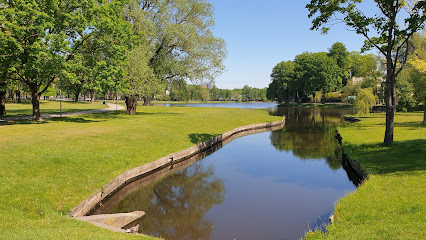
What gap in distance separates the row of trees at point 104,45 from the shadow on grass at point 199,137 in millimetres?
10291

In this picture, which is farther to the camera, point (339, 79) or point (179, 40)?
point (339, 79)

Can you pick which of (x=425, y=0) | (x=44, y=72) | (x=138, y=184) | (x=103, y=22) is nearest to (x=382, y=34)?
(x=425, y=0)

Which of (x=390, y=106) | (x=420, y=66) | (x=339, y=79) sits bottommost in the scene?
(x=390, y=106)

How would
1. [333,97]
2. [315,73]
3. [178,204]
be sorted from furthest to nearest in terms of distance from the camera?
[333,97] → [315,73] → [178,204]

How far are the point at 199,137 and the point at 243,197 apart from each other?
14903 millimetres

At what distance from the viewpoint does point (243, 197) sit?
15477 mm

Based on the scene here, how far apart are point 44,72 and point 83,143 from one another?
11.7 metres

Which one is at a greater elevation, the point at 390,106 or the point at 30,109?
the point at 390,106

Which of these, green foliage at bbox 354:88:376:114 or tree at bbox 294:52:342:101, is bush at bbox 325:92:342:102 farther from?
green foliage at bbox 354:88:376:114

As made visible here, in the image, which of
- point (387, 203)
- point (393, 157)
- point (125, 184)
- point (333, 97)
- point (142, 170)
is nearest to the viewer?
point (387, 203)

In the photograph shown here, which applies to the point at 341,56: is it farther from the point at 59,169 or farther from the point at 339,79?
the point at 59,169

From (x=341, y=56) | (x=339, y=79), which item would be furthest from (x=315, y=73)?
(x=341, y=56)

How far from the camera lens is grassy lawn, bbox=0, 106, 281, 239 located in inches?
372

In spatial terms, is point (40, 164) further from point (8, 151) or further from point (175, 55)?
point (175, 55)
